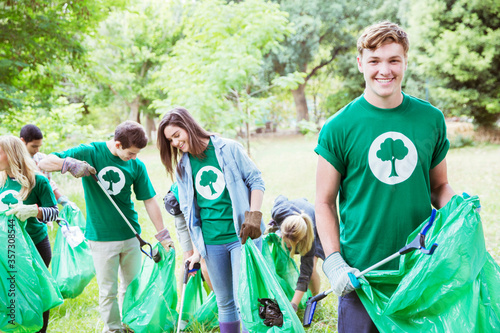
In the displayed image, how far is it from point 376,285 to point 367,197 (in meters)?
0.34

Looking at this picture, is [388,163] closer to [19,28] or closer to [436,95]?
[19,28]

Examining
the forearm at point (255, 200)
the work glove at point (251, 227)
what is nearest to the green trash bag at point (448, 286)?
the work glove at point (251, 227)

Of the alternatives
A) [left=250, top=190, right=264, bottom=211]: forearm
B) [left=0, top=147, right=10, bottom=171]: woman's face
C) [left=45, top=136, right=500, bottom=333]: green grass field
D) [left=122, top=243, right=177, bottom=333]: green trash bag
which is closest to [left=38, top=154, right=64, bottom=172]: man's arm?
[left=0, top=147, right=10, bottom=171]: woman's face

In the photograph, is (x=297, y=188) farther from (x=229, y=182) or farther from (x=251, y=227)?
(x=251, y=227)

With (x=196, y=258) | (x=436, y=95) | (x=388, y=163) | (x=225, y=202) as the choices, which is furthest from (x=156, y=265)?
(x=436, y=95)

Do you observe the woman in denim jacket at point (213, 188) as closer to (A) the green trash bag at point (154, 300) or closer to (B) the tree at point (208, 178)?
(B) the tree at point (208, 178)

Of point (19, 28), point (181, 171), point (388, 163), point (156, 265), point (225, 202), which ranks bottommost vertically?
point (156, 265)

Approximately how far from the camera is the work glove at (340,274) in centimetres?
150

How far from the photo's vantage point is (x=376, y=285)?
1.59m

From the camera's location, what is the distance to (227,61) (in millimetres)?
6855

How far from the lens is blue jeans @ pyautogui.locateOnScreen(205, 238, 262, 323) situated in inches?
99.0

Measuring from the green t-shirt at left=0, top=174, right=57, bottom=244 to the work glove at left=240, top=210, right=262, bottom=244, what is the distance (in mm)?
1424

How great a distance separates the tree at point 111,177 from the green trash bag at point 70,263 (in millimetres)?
841

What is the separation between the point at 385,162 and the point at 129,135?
5.94ft
